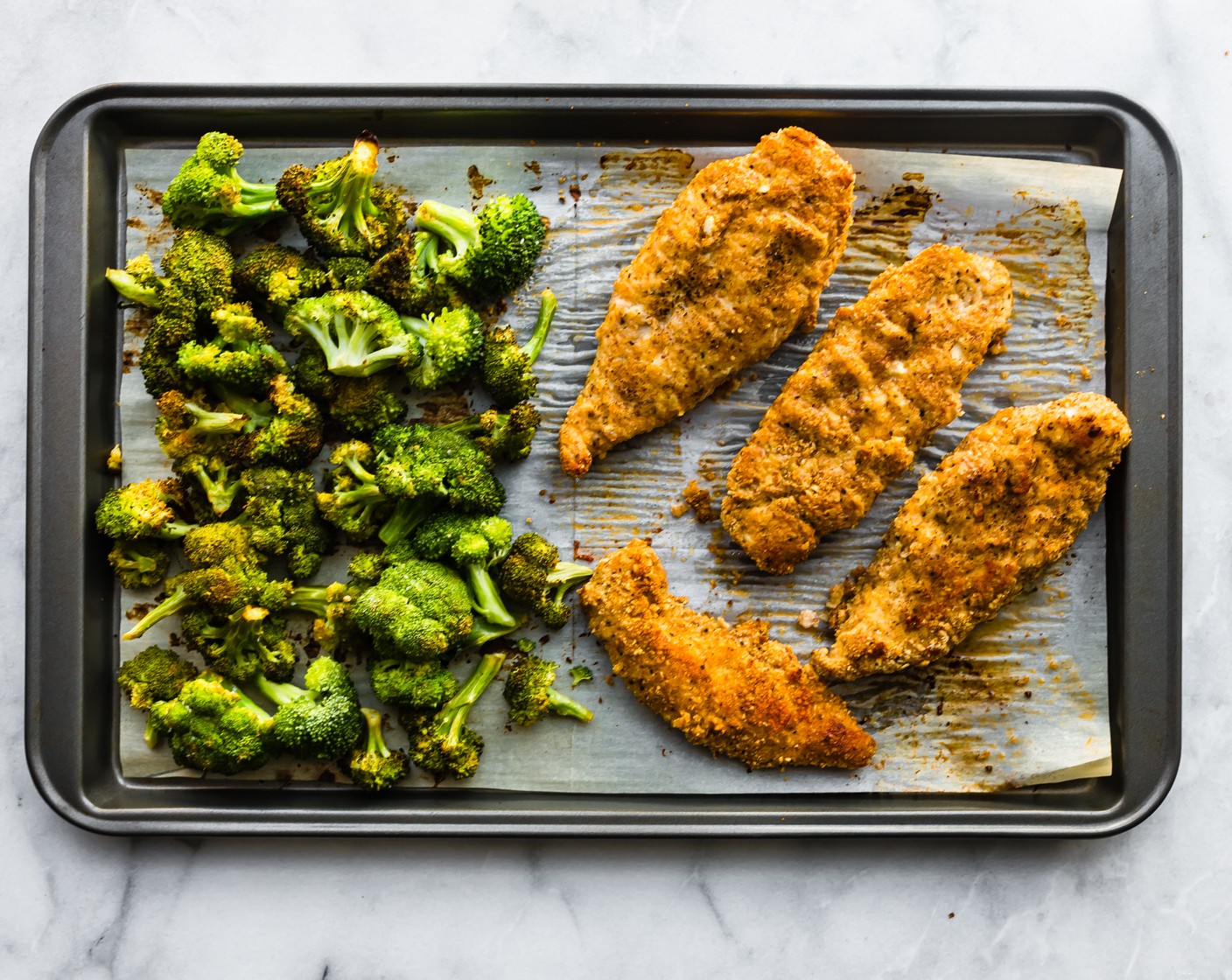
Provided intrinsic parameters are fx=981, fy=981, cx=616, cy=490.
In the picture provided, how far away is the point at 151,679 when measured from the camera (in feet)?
14.1

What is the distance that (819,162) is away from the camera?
4156 millimetres

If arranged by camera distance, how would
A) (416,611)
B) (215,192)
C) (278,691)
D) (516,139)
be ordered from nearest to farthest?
(416,611), (215,192), (278,691), (516,139)

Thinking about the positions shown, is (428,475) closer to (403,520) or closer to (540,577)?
(403,520)

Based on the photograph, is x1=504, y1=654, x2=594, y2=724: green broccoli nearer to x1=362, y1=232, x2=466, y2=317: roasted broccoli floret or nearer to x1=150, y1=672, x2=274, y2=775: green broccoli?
x1=150, y1=672, x2=274, y2=775: green broccoli

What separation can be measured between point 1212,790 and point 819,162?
134 inches

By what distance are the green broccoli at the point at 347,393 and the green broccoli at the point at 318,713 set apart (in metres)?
1.07

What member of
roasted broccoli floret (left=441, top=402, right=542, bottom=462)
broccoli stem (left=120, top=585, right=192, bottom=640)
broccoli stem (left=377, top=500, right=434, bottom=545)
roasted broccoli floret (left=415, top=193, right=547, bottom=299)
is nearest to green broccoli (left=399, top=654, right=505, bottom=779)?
broccoli stem (left=377, top=500, right=434, bottom=545)

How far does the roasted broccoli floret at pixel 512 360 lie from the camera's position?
14.0 feet

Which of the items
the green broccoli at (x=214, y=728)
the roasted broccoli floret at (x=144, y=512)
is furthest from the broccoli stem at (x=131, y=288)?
the green broccoli at (x=214, y=728)

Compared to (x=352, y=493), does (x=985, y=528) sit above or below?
below

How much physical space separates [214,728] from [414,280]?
213 cm

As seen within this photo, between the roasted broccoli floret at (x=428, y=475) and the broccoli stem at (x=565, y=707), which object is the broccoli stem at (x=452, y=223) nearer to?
the roasted broccoli floret at (x=428, y=475)

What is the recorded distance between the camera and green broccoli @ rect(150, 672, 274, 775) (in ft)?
13.8

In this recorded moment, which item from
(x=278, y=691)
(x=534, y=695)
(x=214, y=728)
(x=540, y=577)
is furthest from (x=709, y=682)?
(x=214, y=728)
